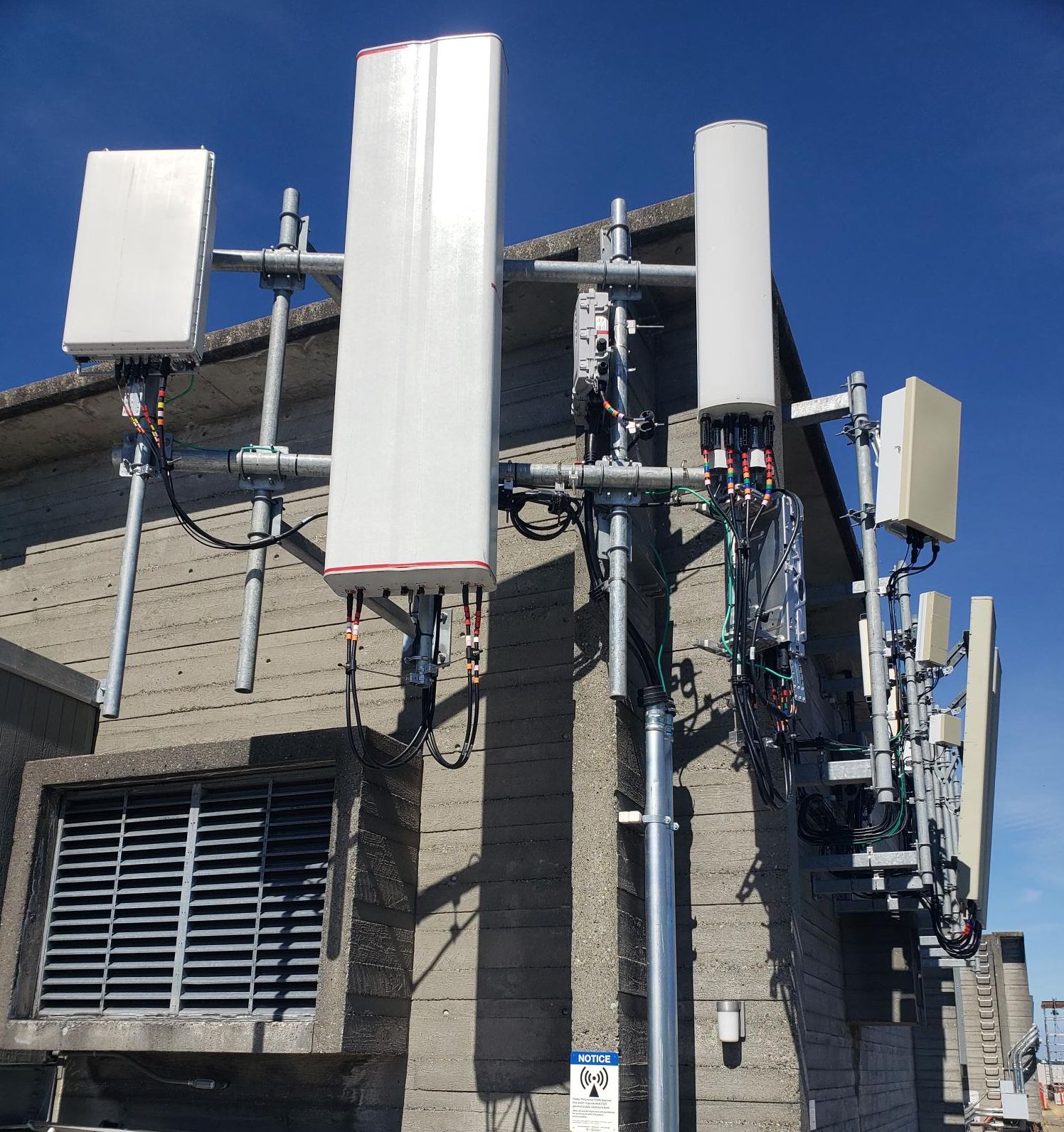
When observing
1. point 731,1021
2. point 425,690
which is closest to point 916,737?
point 731,1021

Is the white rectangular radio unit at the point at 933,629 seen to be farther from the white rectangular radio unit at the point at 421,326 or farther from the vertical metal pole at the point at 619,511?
the white rectangular radio unit at the point at 421,326

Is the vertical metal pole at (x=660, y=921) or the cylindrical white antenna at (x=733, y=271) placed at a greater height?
the cylindrical white antenna at (x=733, y=271)

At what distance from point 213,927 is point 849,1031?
6201 mm

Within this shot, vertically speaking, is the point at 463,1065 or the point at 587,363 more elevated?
the point at 587,363

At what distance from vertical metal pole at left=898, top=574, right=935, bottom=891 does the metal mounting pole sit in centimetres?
250

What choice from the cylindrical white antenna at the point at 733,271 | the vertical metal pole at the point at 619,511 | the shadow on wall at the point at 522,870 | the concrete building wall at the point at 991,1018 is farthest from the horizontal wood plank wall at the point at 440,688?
the concrete building wall at the point at 991,1018

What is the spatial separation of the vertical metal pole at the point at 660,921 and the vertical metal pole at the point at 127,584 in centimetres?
347

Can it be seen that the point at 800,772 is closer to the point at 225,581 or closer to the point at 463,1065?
the point at 463,1065

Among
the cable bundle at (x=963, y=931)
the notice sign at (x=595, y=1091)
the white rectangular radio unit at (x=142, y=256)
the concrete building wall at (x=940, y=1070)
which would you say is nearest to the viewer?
the notice sign at (x=595, y=1091)

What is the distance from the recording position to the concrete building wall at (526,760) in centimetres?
750

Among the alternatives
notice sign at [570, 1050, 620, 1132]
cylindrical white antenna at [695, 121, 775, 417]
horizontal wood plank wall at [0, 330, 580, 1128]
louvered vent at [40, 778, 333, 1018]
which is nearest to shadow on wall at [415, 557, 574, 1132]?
horizontal wood plank wall at [0, 330, 580, 1128]

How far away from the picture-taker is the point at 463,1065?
786cm

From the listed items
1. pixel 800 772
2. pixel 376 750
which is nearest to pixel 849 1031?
pixel 800 772

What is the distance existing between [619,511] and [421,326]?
1.84m
